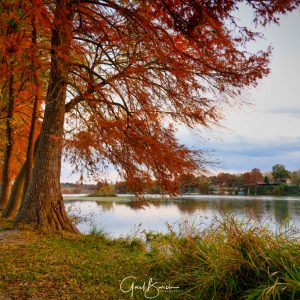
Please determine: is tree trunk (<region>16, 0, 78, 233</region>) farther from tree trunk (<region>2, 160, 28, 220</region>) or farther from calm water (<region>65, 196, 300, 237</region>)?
tree trunk (<region>2, 160, 28, 220</region>)

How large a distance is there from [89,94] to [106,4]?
100 inches

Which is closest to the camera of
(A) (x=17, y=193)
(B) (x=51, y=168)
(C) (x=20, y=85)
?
(B) (x=51, y=168)

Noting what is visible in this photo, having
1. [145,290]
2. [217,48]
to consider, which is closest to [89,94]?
[217,48]

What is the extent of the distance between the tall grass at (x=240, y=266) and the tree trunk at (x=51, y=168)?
499cm

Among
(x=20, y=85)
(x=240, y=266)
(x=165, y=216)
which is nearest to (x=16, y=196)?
(x=20, y=85)

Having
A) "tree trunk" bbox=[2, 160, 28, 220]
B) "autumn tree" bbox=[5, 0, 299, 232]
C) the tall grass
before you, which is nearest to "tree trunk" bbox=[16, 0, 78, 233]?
"autumn tree" bbox=[5, 0, 299, 232]

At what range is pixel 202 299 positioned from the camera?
5.00m

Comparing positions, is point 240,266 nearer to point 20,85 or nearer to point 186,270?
point 186,270

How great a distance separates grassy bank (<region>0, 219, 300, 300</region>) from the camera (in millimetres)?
4930

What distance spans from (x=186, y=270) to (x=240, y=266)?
105cm

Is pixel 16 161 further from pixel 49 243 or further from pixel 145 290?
pixel 145 290

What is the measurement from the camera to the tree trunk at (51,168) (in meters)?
10.2

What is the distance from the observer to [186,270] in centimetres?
590

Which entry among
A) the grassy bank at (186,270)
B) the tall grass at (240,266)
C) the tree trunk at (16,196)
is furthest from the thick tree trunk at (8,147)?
the tall grass at (240,266)
